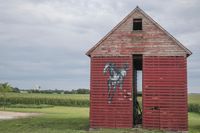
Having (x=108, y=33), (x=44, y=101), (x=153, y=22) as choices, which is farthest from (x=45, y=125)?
(x=44, y=101)

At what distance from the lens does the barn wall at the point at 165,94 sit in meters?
25.5

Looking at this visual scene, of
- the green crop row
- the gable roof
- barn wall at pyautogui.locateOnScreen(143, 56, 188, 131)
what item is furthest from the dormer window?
the green crop row

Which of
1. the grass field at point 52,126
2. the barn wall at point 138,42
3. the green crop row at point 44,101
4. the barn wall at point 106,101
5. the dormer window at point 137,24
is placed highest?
the dormer window at point 137,24

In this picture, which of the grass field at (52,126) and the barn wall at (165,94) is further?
the barn wall at (165,94)

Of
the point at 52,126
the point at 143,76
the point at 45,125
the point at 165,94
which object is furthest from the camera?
the point at 45,125

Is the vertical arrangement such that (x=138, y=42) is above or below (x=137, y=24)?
below

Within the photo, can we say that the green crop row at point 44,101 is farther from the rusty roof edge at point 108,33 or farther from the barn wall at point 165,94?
the barn wall at point 165,94

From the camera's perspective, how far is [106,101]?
26578 mm

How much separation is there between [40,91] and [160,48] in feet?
371

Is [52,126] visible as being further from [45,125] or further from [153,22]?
[153,22]

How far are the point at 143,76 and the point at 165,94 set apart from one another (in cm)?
188

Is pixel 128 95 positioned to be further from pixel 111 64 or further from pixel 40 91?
pixel 40 91

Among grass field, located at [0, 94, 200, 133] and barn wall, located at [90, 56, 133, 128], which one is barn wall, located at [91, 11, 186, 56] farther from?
grass field, located at [0, 94, 200, 133]

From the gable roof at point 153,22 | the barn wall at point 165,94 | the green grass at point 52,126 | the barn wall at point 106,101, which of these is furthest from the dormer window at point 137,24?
the green grass at point 52,126
